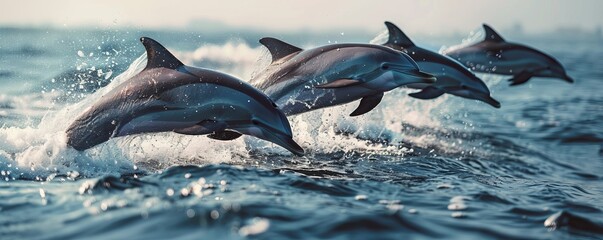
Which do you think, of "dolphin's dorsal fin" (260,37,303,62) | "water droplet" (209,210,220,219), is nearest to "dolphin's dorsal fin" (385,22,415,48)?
"dolphin's dorsal fin" (260,37,303,62)

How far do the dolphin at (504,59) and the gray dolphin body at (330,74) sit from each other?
4.13 metres

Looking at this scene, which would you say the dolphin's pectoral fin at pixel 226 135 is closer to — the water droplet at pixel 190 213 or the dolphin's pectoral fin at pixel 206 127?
the dolphin's pectoral fin at pixel 206 127

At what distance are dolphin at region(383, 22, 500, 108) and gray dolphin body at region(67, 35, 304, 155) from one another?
3.21 metres

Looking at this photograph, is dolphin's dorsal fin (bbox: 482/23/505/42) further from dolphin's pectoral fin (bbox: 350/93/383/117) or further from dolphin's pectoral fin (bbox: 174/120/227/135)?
dolphin's pectoral fin (bbox: 174/120/227/135)

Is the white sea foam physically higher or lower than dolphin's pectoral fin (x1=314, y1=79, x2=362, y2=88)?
lower

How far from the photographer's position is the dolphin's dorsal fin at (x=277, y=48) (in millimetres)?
9430

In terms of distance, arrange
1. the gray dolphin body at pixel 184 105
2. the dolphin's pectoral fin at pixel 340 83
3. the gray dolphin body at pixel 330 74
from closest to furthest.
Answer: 1. the gray dolphin body at pixel 184 105
2. the dolphin's pectoral fin at pixel 340 83
3. the gray dolphin body at pixel 330 74

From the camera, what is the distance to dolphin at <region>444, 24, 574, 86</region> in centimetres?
1352

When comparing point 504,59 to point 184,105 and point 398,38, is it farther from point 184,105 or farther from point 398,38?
point 184,105

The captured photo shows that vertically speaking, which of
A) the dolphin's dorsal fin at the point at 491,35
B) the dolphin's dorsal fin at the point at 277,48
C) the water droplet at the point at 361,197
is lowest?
the water droplet at the point at 361,197

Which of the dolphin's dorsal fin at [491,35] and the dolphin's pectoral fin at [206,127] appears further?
the dolphin's dorsal fin at [491,35]

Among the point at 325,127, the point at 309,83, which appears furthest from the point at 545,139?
the point at 309,83

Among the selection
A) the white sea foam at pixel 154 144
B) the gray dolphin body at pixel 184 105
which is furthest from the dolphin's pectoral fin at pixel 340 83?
the white sea foam at pixel 154 144

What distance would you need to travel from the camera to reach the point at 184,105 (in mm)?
8180
